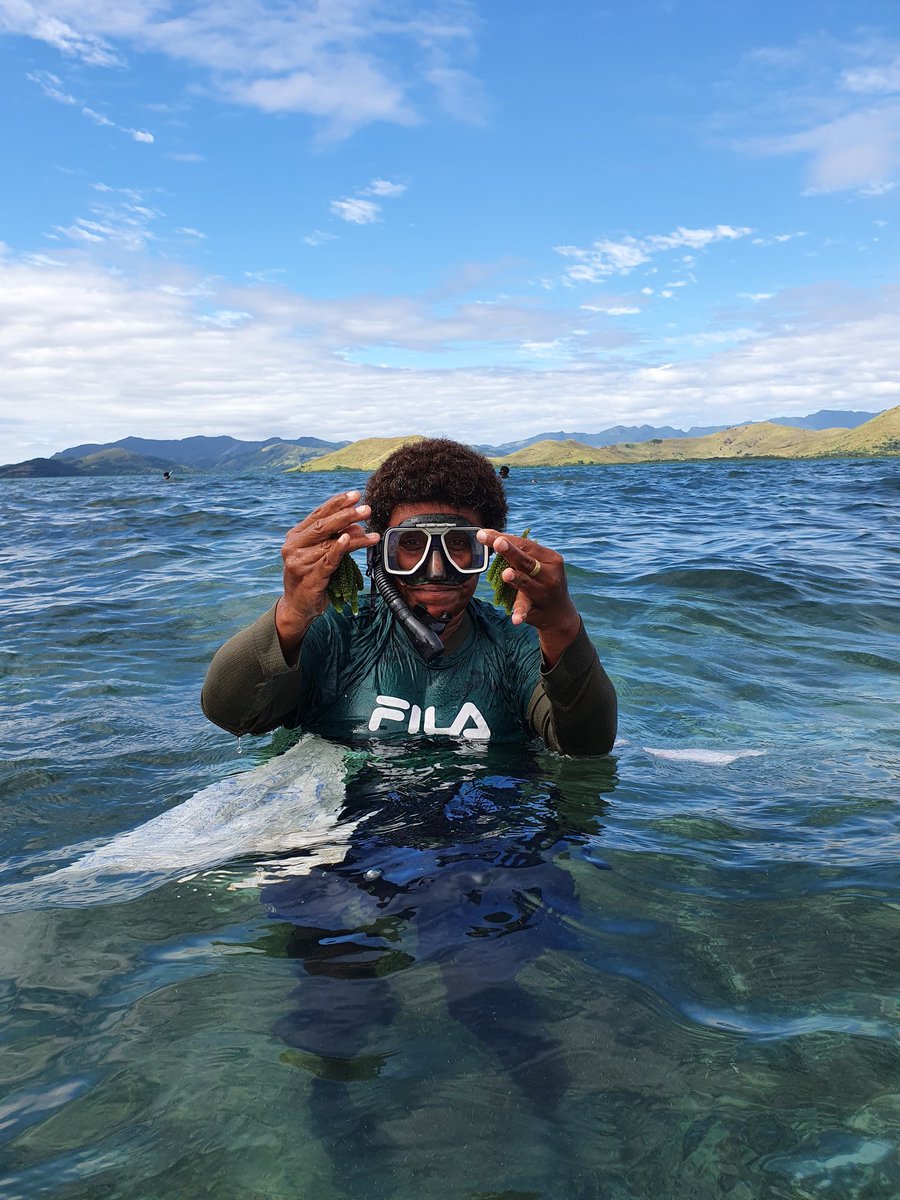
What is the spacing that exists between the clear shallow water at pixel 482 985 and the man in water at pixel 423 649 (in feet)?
0.94

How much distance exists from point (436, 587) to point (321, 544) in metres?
0.84

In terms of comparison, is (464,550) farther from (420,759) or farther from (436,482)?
(420,759)

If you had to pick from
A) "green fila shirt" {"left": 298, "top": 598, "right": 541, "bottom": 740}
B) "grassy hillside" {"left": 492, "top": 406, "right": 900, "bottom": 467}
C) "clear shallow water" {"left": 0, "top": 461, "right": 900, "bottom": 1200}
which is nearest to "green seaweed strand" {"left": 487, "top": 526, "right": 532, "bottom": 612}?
"green fila shirt" {"left": 298, "top": 598, "right": 541, "bottom": 740}

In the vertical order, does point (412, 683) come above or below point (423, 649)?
below

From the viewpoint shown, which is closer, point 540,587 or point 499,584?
point 540,587

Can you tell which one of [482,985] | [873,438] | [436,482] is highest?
[873,438]

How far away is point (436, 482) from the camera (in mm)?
3695

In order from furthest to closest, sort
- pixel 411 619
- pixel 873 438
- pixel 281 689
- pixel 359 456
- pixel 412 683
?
pixel 359 456, pixel 873 438, pixel 412 683, pixel 411 619, pixel 281 689

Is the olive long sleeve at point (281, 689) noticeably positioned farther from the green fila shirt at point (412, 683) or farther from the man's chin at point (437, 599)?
the man's chin at point (437, 599)

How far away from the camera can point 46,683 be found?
6957mm

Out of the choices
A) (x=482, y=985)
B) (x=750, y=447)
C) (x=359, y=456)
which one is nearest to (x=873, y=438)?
(x=750, y=447)

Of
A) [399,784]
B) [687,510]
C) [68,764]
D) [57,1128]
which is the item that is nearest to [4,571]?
[68,764]

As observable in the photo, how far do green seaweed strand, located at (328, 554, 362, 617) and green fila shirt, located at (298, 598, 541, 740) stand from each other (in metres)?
0.30

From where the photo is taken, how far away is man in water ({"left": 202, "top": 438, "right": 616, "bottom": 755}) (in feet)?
10.6
